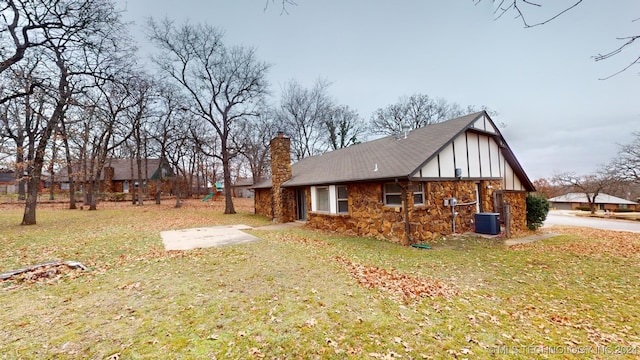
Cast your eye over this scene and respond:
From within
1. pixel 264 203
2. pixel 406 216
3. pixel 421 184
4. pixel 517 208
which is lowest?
pixel 517 208

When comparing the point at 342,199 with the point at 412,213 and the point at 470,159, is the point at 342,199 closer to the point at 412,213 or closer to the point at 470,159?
the point at 412,213

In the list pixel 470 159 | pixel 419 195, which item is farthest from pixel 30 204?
pixel 470 159

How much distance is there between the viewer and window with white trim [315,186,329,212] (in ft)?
41.1

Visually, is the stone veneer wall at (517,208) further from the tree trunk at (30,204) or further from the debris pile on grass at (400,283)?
the tree trunk at (30,204)

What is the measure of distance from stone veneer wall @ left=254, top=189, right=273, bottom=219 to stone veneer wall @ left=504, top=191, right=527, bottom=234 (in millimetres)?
13546

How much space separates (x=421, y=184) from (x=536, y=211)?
28.0 feet

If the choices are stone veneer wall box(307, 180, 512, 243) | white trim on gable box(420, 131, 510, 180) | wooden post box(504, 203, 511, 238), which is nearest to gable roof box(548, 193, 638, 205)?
white trim on gable box(420, 131, 510, 180)

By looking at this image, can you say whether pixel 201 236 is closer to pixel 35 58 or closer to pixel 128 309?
pixel 128 309

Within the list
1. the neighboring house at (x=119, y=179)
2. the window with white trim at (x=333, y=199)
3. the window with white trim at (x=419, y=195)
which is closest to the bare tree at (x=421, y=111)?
the window with white trim at (x=333, y=199)

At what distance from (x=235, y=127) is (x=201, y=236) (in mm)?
23731

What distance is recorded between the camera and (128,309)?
384 cm

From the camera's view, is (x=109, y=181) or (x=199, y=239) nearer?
(x=199, y=239)

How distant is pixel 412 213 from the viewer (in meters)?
9.31

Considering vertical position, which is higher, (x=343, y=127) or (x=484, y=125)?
(x=343, y=127)
